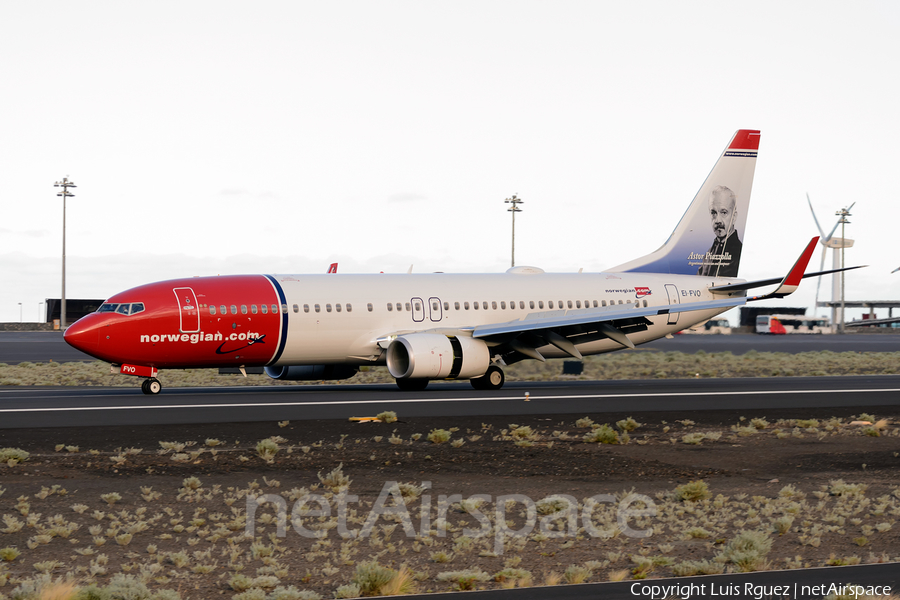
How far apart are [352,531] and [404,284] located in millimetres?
22439

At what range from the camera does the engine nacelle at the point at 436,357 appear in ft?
104

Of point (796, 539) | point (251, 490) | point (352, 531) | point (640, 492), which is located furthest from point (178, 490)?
point (796, 539)

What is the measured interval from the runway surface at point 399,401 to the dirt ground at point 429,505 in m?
2.87

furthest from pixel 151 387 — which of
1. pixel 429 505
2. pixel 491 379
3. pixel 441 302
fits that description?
pixel 429 505

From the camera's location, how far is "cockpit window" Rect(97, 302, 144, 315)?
98.6 feet

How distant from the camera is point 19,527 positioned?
1227 cm

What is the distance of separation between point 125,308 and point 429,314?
10137 mm

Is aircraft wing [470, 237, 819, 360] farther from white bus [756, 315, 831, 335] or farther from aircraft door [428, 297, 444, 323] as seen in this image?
white bus [756, 315, 831, 335]

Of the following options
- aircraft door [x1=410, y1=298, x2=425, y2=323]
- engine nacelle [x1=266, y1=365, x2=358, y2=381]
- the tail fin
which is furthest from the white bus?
engine nacelle [x1=266, y1=365, x2=358, y2=381]

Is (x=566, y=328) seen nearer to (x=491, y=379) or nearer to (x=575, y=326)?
(x=575, y=326)

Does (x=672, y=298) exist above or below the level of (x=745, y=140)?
below

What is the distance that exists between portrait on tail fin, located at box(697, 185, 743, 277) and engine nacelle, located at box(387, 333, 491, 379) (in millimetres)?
12949

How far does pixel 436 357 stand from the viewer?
1252 inches

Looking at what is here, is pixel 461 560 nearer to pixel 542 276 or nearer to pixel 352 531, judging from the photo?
pixel 352 531
